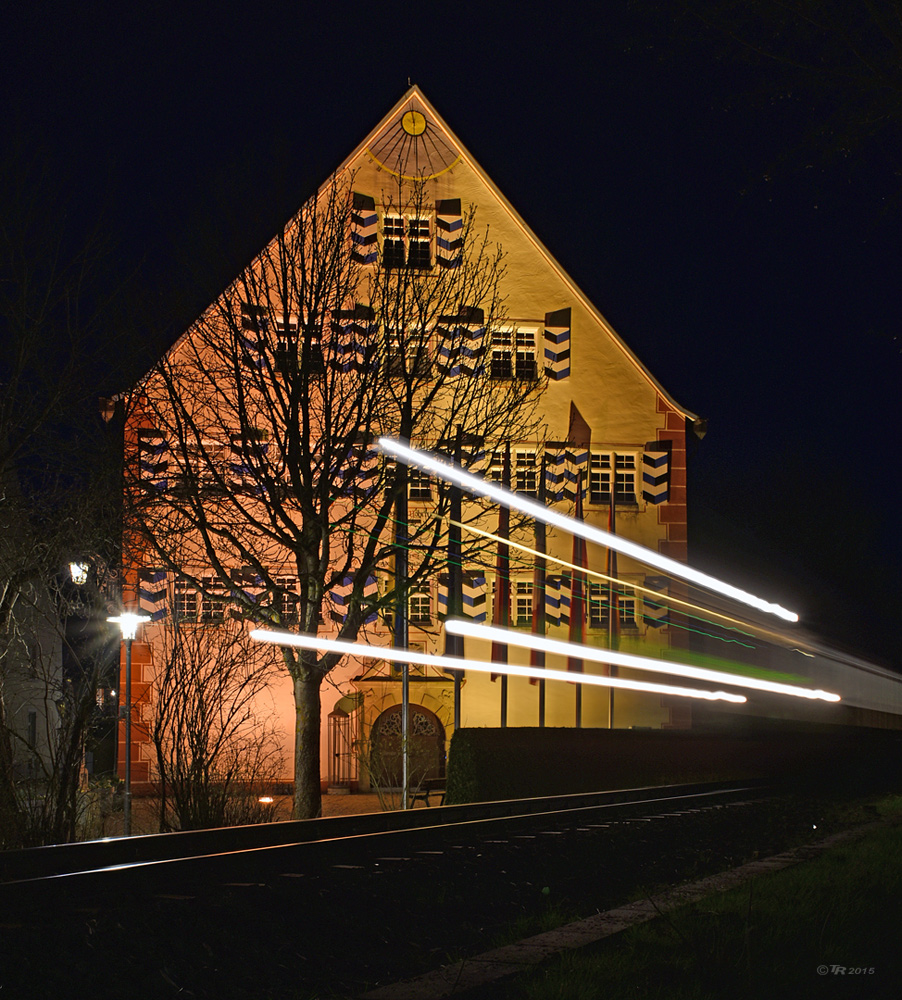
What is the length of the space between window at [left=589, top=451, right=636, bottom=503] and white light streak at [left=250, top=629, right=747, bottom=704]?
16.5 ft

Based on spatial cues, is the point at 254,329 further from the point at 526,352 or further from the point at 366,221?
the point at 526,352

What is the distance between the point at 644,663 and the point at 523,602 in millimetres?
3468

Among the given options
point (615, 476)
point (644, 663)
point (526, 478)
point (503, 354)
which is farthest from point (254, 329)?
point (644, 663)

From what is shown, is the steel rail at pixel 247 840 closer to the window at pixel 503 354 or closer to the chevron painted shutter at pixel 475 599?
the chevron painted shutter at pixel 475 599

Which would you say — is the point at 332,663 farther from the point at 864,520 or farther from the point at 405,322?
the point at 864,520

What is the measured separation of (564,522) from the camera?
2669 cm

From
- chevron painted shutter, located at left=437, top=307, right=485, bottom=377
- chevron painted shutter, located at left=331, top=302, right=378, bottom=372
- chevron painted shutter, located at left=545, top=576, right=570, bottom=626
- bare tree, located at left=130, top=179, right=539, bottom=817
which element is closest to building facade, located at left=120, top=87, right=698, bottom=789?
chevron painted shutter, located at left=545, top=576, right=570, bottom=626

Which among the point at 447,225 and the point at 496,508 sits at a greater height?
the point at 447,225

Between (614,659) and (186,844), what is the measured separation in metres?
19.6

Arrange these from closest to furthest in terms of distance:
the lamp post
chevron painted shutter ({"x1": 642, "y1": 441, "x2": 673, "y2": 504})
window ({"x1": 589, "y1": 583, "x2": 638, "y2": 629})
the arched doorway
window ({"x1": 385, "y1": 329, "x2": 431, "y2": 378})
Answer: the lamp post
window ({"x1": 385, "y1": 329, "x2": 431, "y2": 378})
the arched doorway
window ({"x1": 589, "y1": 583, "x2": 638, "y2": 629})
chevron painted shutter ({"x1": 642, "y1": 441, "x2": 673, "y2": 504})

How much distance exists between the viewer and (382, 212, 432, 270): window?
69.5 feet

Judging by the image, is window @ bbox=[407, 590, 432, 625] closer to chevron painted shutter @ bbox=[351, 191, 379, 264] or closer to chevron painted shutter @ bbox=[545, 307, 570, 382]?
chevron painted shutter @ bbox=[545, 307, 570, 382]

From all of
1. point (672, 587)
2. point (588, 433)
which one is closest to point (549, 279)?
point (588, 433)

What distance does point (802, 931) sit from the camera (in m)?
6.43
